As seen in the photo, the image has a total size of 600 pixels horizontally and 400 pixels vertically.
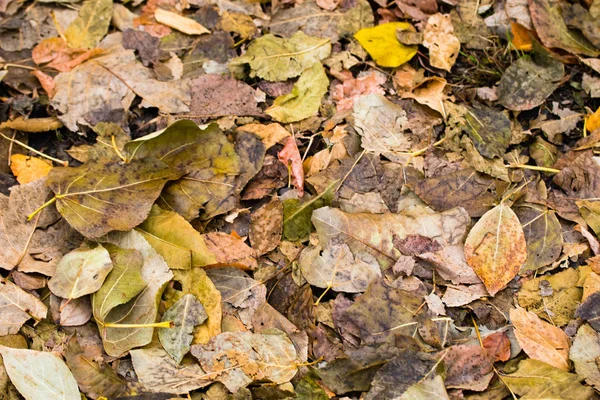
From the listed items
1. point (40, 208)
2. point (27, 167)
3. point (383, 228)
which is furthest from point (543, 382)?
point (27, 167)

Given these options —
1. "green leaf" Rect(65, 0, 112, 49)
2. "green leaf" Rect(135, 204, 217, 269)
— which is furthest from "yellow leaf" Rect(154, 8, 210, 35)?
"green leaf" Rect(135, 204, 217, 269)

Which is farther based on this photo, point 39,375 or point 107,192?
point 107,192

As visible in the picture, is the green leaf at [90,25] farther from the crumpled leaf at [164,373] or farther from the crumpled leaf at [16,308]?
the crumpled leaf at [164,373]

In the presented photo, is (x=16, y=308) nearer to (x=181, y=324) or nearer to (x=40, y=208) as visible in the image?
(x=40, y=208)

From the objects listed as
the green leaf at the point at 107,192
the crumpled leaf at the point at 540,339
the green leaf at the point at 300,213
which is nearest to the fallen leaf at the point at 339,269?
the green leaf at the point at 300,213

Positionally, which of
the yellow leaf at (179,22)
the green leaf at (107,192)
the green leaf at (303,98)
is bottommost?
the green leaf at (107,192)

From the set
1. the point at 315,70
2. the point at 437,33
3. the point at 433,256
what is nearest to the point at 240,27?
the point at 315,70
